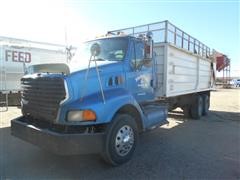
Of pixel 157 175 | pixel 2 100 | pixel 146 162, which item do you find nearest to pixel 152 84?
pixel 146 162

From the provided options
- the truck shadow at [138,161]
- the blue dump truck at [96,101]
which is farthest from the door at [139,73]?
the truck shadow at [138,161]

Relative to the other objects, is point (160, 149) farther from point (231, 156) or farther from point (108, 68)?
point (108, 68)

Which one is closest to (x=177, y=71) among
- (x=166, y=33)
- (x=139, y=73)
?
(x=166, y=33)

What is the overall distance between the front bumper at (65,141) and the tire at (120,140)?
19cm

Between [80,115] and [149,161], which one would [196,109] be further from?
[80,115]

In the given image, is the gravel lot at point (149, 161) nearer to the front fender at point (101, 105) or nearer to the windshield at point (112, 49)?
the front fender at point (101, 105)

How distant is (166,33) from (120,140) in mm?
3575

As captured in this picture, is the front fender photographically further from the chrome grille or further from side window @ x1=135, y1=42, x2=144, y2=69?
side window @ x1=135, y1=42, x2=144, y2=69

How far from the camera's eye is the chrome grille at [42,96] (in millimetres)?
3977

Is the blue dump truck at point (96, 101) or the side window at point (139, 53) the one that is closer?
the blue dump truck at point (96, 101)

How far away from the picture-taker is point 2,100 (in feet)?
29.2

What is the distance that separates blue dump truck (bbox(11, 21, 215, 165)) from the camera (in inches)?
153

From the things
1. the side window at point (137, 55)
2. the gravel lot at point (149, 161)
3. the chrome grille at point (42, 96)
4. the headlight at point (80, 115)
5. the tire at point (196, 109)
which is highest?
the side window at point (137, 55)

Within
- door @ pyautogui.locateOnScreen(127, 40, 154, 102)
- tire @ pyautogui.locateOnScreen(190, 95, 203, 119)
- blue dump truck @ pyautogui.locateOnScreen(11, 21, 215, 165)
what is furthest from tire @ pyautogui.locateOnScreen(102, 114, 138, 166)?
tire @ pyautogui.locateOnScreen(190, 95, 203, 119)
